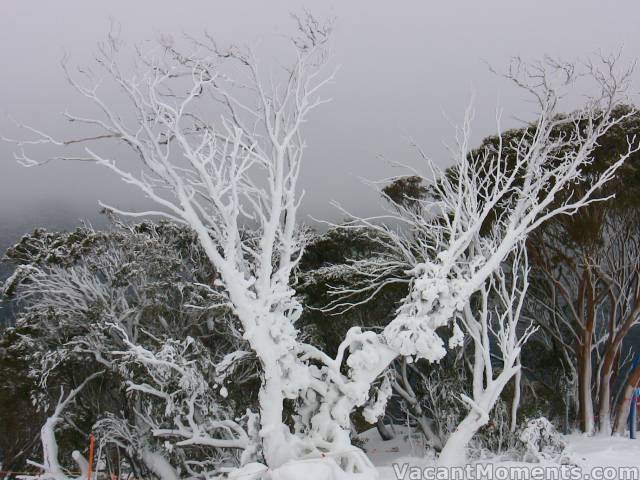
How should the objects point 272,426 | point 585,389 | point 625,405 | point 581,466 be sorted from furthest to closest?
point 585,389 < point 625,405 < point 581,466 < point 272,426

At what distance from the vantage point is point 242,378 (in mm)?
13805

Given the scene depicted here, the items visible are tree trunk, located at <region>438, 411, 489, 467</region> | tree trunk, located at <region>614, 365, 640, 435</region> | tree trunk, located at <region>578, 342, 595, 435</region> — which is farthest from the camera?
tree trunk, located at <region>578, 342, 595, 435</region>

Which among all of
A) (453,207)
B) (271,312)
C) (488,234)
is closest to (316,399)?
(271,312)

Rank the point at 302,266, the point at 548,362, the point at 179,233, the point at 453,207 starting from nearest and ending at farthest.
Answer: the point at 453,207 < the point at 179,233 < the point at 302,266 < the point at 548,362

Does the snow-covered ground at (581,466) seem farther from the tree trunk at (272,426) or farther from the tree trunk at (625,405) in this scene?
the tree trunk at (625,405)

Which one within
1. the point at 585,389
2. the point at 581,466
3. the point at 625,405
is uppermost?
the point at 585,389

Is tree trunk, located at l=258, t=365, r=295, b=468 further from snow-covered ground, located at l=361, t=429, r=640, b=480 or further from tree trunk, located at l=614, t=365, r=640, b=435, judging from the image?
tree trunk, located at l=614, t=365, r=640, b=435

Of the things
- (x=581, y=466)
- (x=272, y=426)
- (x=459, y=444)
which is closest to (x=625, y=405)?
(x=581, y=466)

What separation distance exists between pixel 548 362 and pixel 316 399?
13.4 meters

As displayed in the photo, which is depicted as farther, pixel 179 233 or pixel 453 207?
pixel 179 233

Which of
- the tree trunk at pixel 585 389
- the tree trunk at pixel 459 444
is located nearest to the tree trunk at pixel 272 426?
the tree trunk at pixel 459 444

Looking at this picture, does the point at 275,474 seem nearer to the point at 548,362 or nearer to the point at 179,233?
the point at 179,233

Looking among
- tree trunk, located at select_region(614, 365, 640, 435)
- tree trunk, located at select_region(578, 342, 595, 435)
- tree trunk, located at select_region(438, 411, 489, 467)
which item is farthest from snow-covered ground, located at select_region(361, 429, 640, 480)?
tree trunk, located at select_region(578, 342, 595, 435)

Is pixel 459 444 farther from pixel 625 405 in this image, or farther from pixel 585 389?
pixel 625 405
